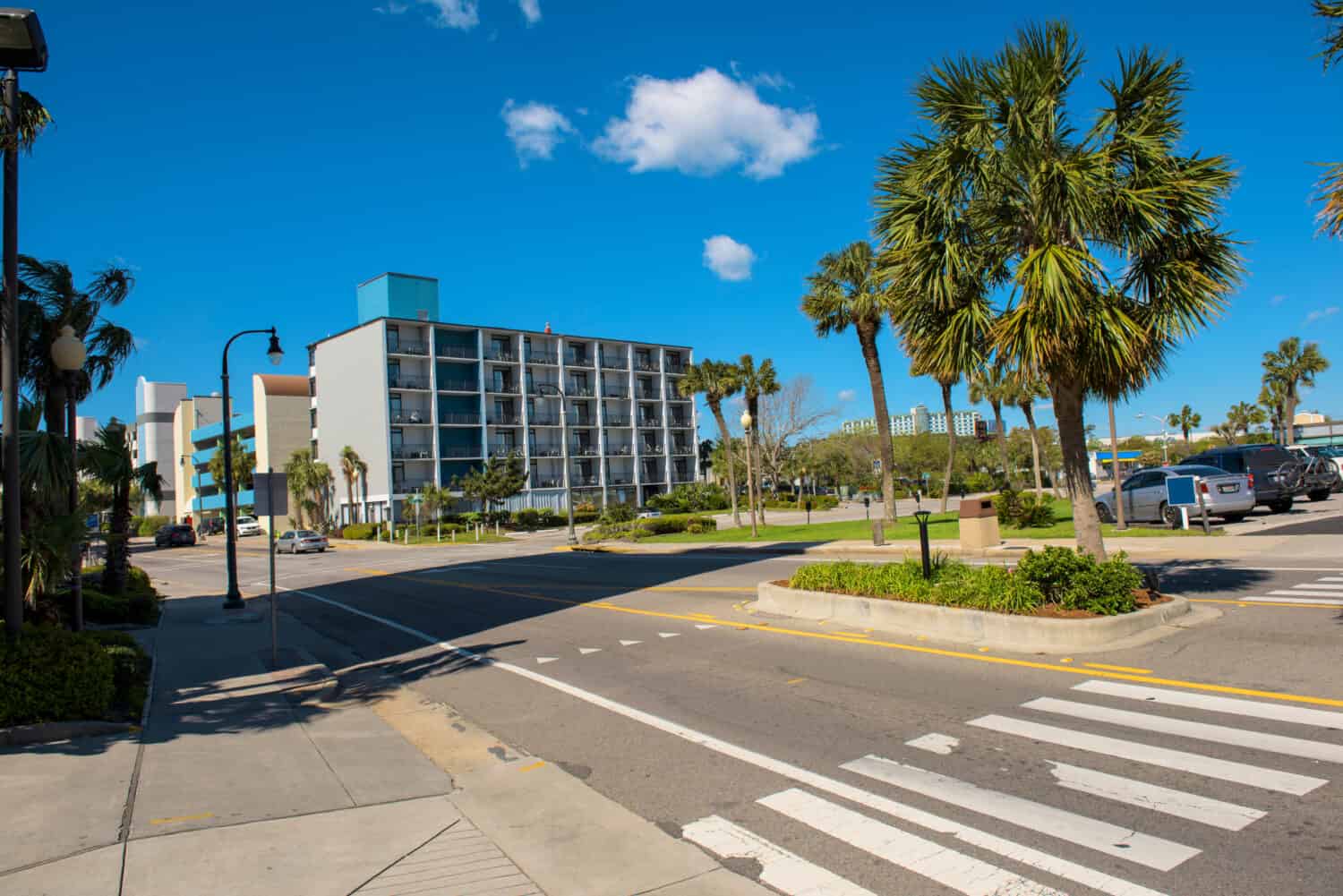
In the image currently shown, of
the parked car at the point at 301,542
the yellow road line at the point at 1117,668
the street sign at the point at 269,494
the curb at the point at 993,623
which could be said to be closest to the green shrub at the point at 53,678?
the street sign at the point at 269,494

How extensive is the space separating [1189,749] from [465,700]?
6886mm

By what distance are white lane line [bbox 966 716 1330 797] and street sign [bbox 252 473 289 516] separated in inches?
385

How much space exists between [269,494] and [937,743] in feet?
32.6

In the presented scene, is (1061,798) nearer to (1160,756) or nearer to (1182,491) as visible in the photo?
(1160,756)

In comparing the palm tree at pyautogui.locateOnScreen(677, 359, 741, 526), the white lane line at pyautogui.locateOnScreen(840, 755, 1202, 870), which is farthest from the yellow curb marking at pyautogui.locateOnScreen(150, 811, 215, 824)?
the palm tree at pyautogui.locateOnScreen(677, 359, 741, 526)

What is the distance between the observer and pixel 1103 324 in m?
10.1

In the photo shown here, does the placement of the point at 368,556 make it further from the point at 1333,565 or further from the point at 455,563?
the point at 1333,565

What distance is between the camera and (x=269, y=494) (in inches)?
480

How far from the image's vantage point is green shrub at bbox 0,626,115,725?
23.4 feet

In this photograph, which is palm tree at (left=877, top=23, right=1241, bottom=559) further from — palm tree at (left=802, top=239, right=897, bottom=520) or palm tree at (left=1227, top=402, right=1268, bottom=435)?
palm tree at (left=1227, top=402, right=1268, bottom=435)

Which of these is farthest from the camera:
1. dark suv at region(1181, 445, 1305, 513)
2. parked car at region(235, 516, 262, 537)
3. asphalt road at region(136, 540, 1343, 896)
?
parked car at region(235, 516, 262, 537)

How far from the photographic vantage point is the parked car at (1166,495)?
22.4m

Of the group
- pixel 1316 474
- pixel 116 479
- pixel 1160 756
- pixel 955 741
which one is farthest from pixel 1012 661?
pixel 1316 474

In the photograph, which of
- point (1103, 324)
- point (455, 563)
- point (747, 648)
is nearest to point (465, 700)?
point (747, 648)
